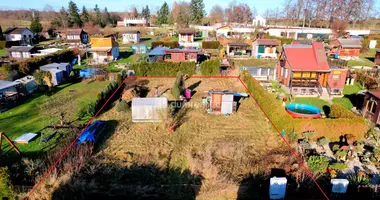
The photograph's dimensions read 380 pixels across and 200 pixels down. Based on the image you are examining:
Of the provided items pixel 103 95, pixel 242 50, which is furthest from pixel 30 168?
pixel 242 50

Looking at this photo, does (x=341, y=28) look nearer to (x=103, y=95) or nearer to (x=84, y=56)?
(x=84, y=56)

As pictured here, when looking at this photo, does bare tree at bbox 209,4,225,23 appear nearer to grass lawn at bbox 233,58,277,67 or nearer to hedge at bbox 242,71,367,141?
grass lawn at bbox 233,58,277,67

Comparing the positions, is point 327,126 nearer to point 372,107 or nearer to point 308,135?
point 308,135

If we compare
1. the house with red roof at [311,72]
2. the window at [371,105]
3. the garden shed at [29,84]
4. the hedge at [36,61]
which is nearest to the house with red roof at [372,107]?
the window at [371,105]

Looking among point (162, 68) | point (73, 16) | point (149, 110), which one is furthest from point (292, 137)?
point (73, 16)

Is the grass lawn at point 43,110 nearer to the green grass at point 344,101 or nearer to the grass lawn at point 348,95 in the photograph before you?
the green grass at point 344,101

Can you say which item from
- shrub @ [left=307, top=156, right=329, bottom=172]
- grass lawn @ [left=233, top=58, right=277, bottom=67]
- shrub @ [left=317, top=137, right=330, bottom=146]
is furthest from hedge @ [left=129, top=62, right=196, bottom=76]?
shrub @ [left=307, top=156, right=329, bottom=172]


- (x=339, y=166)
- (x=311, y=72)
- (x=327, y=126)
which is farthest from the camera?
(x=311, y=72)
